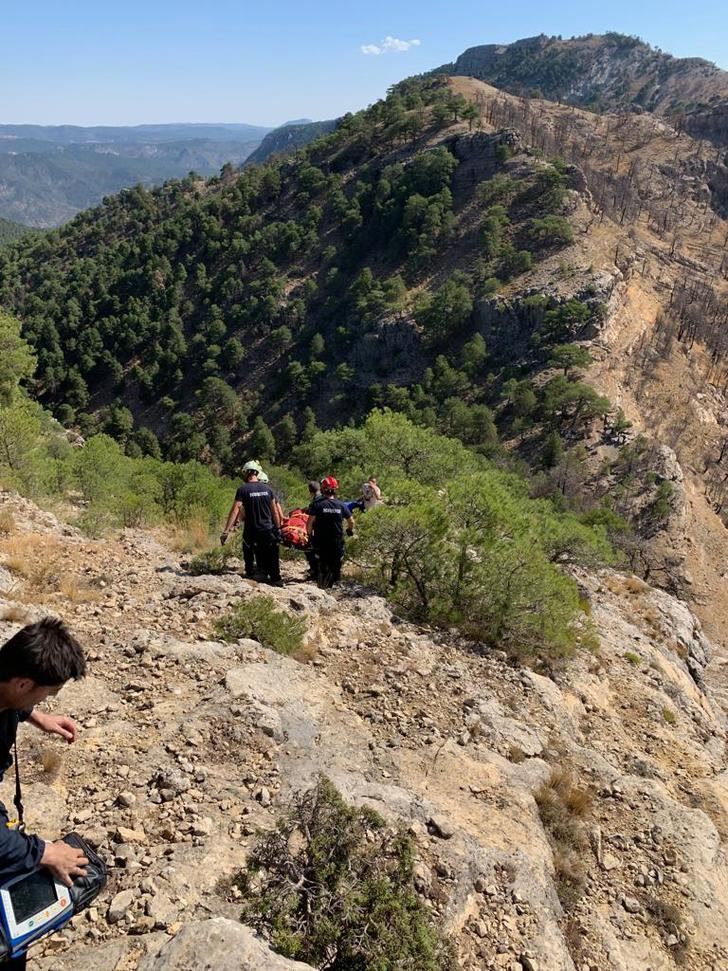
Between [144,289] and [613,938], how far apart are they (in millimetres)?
90222

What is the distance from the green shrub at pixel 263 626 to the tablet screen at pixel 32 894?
467 centimetres

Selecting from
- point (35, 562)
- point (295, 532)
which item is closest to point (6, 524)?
point (35, 562)

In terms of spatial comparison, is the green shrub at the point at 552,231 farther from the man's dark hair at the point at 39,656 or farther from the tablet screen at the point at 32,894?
the tablet screen at the point at 32,894

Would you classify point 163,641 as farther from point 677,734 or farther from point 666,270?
point 666,270

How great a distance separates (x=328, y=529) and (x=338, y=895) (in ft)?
20.4

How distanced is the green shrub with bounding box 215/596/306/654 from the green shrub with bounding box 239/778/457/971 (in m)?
2.94

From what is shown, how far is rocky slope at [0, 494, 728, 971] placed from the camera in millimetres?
4668

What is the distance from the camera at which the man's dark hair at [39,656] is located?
9.49 ft

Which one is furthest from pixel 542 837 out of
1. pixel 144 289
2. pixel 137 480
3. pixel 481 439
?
pixel 144 289

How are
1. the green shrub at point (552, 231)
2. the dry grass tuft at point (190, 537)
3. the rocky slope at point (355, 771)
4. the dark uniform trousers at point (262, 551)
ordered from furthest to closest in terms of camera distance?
the green shrub at point (552, 231) → the dry grass tuft at point (190, 537) → the dark uniform trousers at point (262, 551) → the rocky slope at point (355, 771)

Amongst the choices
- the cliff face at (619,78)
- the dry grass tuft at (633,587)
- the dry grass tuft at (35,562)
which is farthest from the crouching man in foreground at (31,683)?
the cliff face at (619,78)

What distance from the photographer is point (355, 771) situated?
621cm

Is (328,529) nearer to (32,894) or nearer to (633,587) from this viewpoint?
(32,894)

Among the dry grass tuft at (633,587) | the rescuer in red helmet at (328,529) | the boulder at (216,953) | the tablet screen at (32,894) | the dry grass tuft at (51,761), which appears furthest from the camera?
the dry grass tuft at (633,587)
